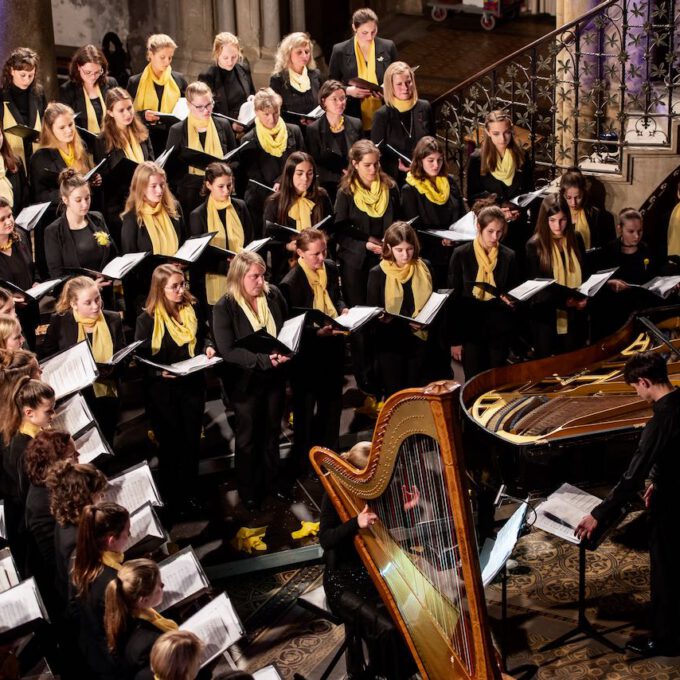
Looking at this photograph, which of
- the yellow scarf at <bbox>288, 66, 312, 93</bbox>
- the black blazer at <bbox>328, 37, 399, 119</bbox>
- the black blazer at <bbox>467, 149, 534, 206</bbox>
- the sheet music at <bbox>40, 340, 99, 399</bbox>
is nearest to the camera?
the sheet music at <bbox>40, 340, 99, 399</bbox>

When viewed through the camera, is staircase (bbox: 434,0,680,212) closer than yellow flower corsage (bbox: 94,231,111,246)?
No

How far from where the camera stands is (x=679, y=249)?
28.1 ft

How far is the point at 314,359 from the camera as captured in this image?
7.32m

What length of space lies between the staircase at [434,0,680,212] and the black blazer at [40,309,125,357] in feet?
11.1

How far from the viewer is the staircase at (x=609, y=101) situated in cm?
881

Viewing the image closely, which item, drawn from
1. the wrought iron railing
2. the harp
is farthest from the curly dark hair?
the wrought iron railing

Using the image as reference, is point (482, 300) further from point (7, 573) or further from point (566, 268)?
point (7, 573)

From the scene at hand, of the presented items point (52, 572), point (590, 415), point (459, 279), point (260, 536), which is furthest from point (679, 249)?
point (52, 572)

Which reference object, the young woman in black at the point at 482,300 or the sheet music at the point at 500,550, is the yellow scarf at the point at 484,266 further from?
the sheet music at the point at 500,550

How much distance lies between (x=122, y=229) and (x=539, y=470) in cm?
299

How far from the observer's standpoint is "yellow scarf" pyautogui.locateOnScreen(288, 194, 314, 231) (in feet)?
26.5

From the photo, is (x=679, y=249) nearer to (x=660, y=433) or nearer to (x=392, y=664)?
(x=660, y=433)

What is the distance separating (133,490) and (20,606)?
37.2 inches

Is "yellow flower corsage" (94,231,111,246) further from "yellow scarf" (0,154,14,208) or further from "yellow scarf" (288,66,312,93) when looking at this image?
"yellow scarf" (288,66,312,93)
